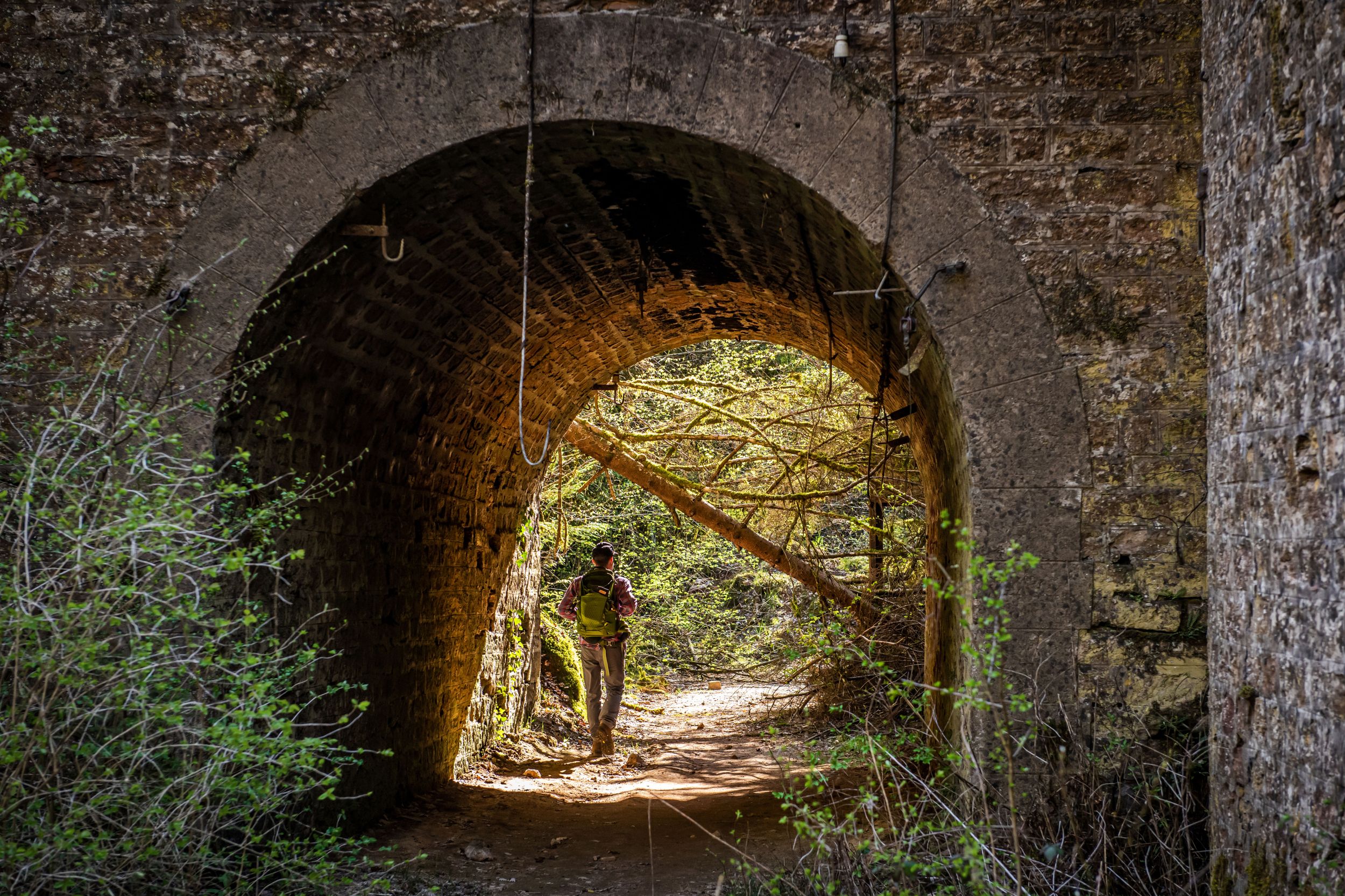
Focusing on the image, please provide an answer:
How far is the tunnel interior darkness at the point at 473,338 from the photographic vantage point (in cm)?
462

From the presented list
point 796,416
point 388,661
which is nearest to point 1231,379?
point 388,661

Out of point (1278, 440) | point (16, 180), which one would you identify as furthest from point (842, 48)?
point (16, 180)

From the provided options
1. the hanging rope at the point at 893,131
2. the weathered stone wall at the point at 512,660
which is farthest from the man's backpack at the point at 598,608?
the hanging rope at the point at 893,131

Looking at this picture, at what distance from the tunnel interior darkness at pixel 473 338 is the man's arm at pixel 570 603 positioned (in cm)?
84

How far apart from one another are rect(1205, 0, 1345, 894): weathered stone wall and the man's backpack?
5.75 meters

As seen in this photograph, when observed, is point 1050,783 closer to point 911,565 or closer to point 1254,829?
point 1254,829

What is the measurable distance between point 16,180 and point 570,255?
9.84 ft

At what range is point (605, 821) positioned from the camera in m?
6.48

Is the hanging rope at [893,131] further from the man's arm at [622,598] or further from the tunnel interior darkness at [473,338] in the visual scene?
the man's arm at [622,598]

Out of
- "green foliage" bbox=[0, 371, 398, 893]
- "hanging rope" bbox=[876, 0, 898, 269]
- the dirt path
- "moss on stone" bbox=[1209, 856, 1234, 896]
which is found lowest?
the dirt path

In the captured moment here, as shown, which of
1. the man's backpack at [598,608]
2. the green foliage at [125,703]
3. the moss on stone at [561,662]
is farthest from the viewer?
the moss on stone at [561,662]

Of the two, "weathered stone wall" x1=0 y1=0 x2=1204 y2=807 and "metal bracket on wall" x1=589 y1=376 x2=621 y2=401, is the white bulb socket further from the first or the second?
"metal bracket on wall" x1=589 y1=376 x2=621 y2=401

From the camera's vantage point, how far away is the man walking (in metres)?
8.73

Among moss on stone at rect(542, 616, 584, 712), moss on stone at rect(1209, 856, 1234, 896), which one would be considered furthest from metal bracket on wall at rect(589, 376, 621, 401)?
moss on stone at rect(1209, 856, 1234, 896)
